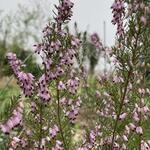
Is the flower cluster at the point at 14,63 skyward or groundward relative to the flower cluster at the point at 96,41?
groundward

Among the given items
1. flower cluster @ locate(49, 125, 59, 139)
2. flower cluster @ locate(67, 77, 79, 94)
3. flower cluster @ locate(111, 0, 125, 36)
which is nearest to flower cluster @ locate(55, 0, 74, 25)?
flower cluster @ locate(111, 0, 125, 36)

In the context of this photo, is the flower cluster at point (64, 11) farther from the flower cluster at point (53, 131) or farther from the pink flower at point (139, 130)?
the pink flower at point (139, 130)

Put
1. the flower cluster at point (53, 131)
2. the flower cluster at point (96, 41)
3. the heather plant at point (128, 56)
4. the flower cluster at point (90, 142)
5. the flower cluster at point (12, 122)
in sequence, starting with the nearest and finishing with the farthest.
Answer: the flower cluster at point (12, 122) → the heather plant at point (128, 56) → the flower cluster at point (53, 131) → the flower cluster at point (90, 142) → the flower cluster at point (96, 41)

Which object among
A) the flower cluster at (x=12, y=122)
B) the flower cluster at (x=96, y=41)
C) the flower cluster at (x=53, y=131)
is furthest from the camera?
the flower cluster at (x=96, y=41)

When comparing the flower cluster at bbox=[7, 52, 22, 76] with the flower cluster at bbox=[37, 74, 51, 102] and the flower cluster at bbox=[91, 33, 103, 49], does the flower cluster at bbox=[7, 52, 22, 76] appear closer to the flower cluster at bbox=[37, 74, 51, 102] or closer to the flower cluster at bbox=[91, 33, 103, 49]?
the flower cluster at bbox=[37, 74, 51, 102]

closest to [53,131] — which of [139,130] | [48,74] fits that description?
[48,74]

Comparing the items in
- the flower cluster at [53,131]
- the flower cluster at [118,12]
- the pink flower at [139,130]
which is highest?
the flower cluster at [118,12]

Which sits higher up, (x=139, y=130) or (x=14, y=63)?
(x=14, y=63)

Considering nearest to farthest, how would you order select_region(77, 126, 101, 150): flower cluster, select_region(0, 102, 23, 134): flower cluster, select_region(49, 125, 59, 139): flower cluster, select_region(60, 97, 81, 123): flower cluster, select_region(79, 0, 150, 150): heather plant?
select_region(0, 102, 23, 134): flower cluster, select_region(79, 0, 150, 150): heather plant, select_region(49, 125, 59, 139): flower cluster, select_region(77, 126, 101, 150): flower cluster, select_region(60, 97, 81, 123): flower cluster

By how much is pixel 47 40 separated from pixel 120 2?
896 millimetres

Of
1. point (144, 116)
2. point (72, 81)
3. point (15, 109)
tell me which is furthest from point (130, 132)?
point (15, 109)

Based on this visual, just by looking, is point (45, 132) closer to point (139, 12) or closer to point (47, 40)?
point (47, 40)

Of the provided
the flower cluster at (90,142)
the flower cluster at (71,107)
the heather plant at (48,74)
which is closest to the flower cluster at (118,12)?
the heather plant at (48,74)

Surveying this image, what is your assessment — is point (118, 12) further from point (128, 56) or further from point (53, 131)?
point (53, 131)
